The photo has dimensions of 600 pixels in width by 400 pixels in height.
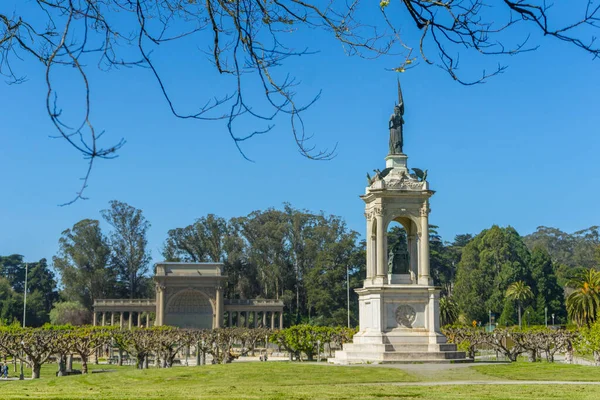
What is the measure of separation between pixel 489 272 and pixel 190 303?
109 ft

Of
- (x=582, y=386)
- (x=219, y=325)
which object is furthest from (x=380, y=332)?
(x=219, y=325)

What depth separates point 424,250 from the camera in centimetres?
3381

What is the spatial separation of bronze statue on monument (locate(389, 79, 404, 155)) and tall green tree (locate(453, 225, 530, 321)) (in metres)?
53.1

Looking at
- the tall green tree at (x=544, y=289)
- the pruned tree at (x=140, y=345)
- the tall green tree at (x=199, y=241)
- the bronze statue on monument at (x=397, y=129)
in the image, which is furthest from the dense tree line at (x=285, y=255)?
the bronze statue on monument at (x=397, y=129)

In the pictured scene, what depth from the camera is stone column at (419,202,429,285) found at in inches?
1328

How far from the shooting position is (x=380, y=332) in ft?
107

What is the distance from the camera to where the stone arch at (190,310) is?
86.9m

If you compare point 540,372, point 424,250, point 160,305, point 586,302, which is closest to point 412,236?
point 424,250

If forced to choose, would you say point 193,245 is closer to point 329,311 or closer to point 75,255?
point 75,255

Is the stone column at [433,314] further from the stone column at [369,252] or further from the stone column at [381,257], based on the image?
the stone column at [369,252]

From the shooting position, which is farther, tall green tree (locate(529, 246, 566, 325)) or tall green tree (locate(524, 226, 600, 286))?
tall green tree (locate(524, 226, 600, 286))

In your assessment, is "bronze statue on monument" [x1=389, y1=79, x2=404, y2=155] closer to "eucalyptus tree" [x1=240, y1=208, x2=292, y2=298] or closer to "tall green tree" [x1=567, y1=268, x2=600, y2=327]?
"tall green tree" [x1=567, y1=268, x2=600, y2=327]

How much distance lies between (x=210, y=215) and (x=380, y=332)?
69.7 metres

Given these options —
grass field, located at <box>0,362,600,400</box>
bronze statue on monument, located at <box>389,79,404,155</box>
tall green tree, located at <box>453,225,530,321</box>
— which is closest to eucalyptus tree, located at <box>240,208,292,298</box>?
tall green tree, located at <box>453,225,530,321</box>
